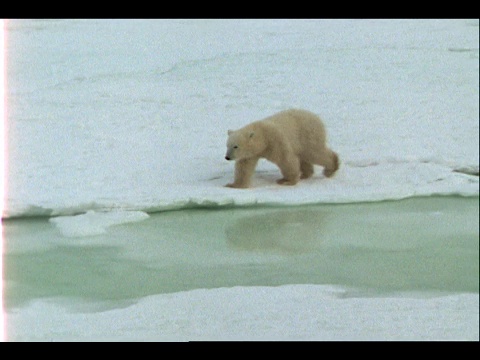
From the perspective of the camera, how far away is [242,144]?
345 cm

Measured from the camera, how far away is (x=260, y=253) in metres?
3.24

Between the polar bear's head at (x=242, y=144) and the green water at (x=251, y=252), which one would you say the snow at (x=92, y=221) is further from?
the polar bear's head at (x=242, y=144)

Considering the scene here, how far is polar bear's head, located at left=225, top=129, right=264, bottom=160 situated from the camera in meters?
3.45

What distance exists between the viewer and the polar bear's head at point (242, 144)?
3.45 metres

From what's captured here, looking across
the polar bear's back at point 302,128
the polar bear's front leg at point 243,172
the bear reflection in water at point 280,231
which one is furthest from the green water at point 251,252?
the polar bear's back at point 302,128

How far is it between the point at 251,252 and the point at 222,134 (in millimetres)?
754

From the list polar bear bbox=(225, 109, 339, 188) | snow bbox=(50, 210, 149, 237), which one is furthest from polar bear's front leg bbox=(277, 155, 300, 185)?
snow bbox=(50, 210, 149, 237)

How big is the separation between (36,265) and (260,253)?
28.1 inches

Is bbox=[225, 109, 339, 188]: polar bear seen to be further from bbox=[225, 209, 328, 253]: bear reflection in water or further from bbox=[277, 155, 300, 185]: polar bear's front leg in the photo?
bbox=[225, 209, 328, 253]: bear reflection in water

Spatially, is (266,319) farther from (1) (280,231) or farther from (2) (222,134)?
(2) (222,134)

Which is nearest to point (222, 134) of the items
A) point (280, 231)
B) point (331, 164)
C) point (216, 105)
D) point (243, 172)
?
point (216, 105)

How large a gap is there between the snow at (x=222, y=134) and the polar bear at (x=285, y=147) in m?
0.06

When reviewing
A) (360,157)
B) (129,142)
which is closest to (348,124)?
(360,157)

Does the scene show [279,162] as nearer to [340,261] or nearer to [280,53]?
[340,261]
